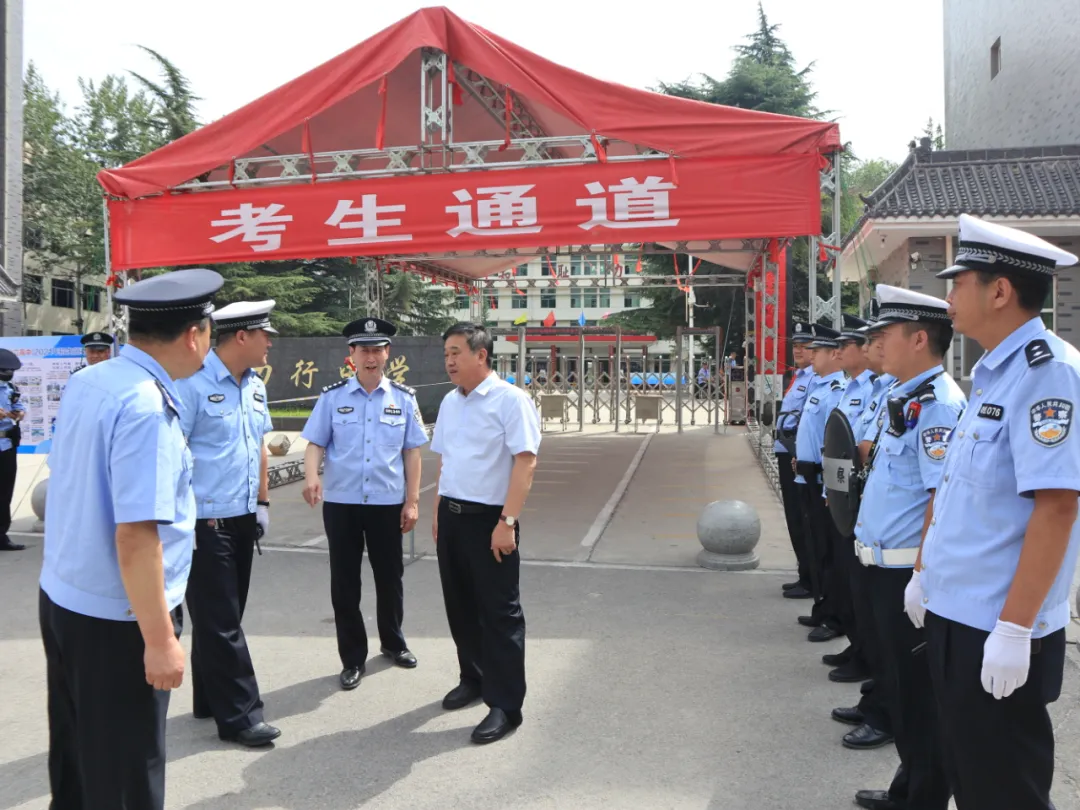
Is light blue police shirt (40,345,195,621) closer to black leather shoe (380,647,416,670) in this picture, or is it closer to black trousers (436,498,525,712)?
black trousers (436,498,525,712)

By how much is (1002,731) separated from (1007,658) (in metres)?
0.23

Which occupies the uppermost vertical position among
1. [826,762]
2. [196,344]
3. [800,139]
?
[800,139]

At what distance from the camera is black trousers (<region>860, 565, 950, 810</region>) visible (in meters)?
2.66

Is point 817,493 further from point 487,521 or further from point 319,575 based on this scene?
point 319,575

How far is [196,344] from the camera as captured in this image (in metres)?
2.29

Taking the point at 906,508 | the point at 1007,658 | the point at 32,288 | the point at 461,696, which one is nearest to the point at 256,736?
the point at 461,696

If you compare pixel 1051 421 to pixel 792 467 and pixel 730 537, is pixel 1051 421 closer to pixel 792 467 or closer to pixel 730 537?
pixel 792 467

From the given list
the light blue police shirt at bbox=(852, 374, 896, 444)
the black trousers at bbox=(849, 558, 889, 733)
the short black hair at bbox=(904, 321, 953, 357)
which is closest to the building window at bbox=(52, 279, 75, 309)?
the light blue police shirt at bbox=(852, 374, 896, 444)

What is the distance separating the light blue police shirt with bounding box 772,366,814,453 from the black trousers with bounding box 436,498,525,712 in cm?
311

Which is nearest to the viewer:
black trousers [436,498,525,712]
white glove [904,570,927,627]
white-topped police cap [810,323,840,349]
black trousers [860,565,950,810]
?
white glove [904,570,927,627]

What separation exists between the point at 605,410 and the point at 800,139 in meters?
19.9

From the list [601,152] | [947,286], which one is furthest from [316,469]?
[947,286]

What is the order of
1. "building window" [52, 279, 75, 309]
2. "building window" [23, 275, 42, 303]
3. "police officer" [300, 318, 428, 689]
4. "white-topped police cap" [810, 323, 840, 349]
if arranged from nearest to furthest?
"police officer" [300, 318, 428, 689] → "white-topped police cap" [810, 323, 840, 349] → "building window" [23, 275, 42, 303] → "building window" [52, 279, 75, 309]

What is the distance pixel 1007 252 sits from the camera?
80.0 inches
